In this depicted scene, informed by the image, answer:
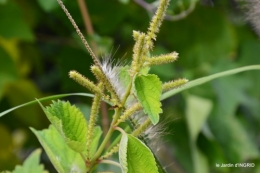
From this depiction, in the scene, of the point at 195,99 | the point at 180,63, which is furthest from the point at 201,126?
the point at 180,63

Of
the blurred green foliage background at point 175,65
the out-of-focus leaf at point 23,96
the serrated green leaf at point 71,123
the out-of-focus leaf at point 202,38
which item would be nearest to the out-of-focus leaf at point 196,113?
the blurred green foliage background at point 175,65

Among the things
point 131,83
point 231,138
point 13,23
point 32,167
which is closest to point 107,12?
point 13,23

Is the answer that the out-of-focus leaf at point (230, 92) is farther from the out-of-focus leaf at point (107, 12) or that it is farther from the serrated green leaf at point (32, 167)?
the serrated green leaf at point (32, 167)

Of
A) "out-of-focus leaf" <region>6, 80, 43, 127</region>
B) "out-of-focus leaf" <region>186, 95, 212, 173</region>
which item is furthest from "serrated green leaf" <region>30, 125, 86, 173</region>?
"out-of-focus leaf" <region>6, 80, 43, 127</region>

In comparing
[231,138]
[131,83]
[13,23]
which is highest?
[13,23]

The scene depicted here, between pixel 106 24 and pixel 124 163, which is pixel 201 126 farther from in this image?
pixel 124 163

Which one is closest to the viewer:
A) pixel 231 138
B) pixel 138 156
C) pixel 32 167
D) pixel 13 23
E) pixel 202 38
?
pixel 138 156

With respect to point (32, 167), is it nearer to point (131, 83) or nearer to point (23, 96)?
point (131, 83)
